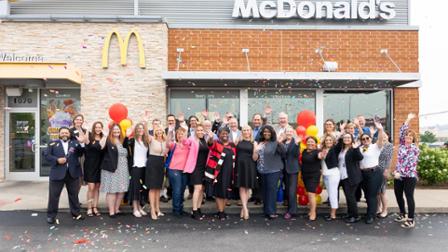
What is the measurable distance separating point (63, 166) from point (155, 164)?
1.53 m

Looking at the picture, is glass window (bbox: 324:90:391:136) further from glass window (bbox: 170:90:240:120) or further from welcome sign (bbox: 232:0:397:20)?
glass window (bbox: 170:90:240:120)

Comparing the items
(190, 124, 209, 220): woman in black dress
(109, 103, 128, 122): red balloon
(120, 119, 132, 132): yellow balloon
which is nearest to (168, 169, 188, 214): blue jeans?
(190, 124, 209, 220): woman in black dress

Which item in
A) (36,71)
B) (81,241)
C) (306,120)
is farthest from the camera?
(36,71)

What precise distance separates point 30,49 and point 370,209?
9.51 meters

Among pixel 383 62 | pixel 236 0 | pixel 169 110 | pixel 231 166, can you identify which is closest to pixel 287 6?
pixel 236 0

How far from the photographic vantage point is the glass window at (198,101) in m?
11.2

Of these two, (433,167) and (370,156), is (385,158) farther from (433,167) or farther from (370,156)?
(433,167)

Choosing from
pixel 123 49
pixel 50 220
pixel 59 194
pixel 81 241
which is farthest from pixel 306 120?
pixel 123 49

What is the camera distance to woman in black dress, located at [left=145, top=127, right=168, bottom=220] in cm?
650

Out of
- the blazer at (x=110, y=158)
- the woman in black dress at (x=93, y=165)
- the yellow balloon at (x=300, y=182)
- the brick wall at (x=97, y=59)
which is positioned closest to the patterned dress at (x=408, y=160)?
the yellow balloon at (x=300, y=182)

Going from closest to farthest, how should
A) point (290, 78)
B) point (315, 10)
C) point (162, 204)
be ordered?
point (162, 204) < point (290, 78) < point (315, 10)

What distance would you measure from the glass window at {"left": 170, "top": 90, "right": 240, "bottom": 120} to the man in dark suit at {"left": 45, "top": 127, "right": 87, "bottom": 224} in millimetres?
4889

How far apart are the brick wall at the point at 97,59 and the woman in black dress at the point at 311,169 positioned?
505cm

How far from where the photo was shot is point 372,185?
6398 mm
